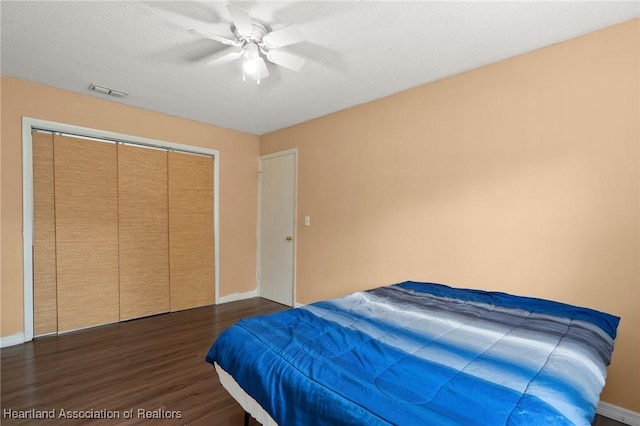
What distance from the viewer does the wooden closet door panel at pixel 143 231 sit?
11.2 feet

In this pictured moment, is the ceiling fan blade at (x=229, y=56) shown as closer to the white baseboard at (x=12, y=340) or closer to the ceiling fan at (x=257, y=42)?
the ceiling fan at (x=257, y=42)

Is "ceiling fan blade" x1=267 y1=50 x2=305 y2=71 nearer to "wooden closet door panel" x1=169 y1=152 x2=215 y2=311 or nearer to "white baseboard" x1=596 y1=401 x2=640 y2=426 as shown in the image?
"wooden closet door panel" x1=169 y1=152 x2=215 y2=311

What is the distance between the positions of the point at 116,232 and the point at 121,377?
5.53ft

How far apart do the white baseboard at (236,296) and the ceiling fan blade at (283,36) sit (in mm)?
3410

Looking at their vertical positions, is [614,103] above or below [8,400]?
above

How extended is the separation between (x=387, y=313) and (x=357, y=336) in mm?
432

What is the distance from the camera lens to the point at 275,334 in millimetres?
1500

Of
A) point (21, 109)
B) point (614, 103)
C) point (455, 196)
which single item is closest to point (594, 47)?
point (614, 103)

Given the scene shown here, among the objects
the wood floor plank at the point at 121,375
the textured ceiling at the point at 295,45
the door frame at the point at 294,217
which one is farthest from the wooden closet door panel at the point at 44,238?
the door frame at the point at 294,217

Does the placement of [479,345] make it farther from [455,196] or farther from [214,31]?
[214,31]

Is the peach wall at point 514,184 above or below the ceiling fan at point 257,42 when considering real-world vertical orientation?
below

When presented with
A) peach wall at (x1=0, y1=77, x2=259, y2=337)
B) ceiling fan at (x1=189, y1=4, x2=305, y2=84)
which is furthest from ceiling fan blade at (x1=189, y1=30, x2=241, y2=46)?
peach wall at (x1=0, y1=77, x2=259, y2=337)

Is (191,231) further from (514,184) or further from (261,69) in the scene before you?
(514,184)

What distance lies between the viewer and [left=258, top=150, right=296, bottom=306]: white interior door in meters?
4.08
